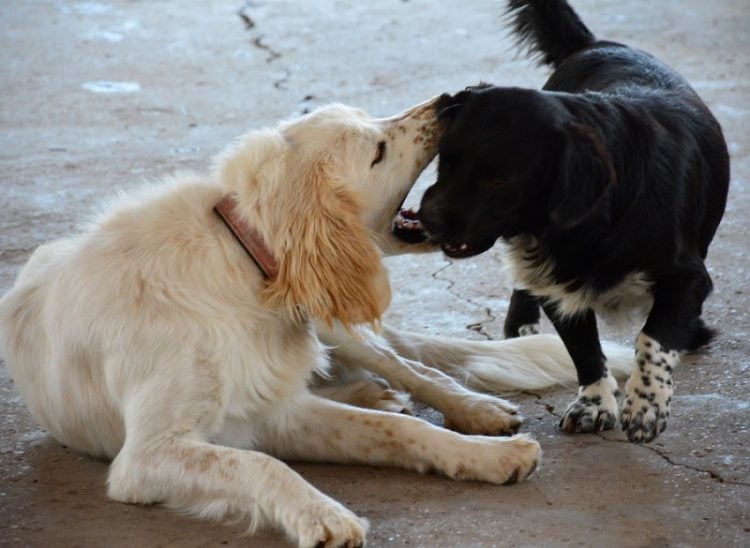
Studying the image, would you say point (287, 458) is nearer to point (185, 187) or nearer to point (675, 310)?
point (185, 187)

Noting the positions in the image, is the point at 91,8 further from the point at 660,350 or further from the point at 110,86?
the point at 660,350

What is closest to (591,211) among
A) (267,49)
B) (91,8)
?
(267,49)

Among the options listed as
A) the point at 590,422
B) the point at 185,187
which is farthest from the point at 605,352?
the point at 185,187

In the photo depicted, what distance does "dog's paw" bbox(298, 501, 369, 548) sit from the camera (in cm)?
292

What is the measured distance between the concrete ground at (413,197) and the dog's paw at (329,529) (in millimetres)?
105

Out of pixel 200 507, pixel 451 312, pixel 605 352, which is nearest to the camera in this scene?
pixel 200 507

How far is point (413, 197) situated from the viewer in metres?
5.84

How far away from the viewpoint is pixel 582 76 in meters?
4.41

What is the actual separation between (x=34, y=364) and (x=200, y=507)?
2.65 feet

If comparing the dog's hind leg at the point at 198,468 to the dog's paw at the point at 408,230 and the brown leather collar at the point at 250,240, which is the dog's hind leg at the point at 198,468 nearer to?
the brown leather collar at the point at 250,240

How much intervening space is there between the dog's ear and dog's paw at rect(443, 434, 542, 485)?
2.13 feet

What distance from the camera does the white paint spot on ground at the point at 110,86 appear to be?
808 cm

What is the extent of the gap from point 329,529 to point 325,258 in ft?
2.40

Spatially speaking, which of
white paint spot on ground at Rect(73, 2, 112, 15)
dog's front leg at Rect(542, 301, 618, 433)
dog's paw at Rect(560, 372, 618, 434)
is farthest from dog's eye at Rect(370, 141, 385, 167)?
white paint spot on ground at Rect(73, 2, 112, 15)
